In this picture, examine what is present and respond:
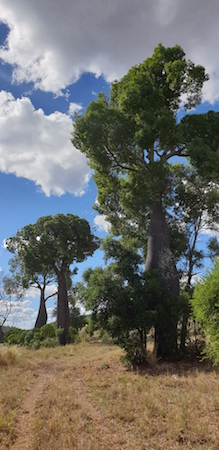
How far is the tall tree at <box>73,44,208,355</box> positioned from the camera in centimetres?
1622

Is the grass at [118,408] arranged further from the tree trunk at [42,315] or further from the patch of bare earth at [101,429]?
the tree trunk at [42,315]

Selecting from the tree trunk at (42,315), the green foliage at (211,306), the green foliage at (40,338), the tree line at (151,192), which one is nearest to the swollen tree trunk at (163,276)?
the tree line at (151,192)

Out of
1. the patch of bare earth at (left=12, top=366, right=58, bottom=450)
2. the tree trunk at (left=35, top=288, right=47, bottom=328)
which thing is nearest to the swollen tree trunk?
the patch of bare earth at (left=12, top=366, right=58, bottom=450)

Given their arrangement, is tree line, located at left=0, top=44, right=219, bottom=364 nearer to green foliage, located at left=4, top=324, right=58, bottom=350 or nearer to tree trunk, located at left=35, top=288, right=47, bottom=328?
green foliage, located at left=4, top=324, right=58, bottom=350

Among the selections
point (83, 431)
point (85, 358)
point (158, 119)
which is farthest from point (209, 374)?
point (158, 119)

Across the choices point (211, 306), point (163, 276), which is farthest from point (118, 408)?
point (163, 276)

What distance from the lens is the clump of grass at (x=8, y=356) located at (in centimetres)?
1303

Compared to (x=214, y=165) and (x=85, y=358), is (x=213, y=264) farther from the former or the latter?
(x=85, y=358)

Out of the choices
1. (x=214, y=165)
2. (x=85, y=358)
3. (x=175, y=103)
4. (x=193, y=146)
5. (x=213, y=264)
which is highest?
(x=175, y=103)

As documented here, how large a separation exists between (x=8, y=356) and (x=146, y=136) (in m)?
13.1

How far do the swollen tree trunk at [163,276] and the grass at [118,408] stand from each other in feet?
5.39

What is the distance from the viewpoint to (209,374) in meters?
10.1

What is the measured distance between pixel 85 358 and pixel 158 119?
43.7 ft

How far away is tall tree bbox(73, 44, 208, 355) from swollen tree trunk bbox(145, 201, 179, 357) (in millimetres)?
50
